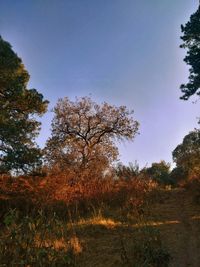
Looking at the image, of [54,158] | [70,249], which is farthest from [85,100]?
[70,249]

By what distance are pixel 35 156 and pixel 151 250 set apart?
8.94m

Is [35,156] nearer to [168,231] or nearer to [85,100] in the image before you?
[168,231]

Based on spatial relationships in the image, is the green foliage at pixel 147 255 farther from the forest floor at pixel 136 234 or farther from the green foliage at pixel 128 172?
the green foliage at pixel 128 172

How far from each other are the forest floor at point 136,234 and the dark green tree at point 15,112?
4.85m

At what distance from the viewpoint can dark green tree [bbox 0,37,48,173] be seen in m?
15.3

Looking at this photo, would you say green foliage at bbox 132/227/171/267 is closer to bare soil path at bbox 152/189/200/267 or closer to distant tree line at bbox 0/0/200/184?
bare soil path at bbox 152/189/200/267

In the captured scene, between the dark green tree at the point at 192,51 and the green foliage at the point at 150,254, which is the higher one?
the dark green tree at the point at 192,51

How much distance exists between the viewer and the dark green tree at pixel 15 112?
15297 mm

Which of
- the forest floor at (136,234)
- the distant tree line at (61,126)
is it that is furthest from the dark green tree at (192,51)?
the forest floor at (136,234)

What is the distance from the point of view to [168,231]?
37.4 feet

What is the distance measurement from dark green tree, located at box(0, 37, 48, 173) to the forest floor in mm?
4850

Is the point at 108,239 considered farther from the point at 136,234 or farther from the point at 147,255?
the point at 147,255

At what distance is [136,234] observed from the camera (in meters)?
10.7

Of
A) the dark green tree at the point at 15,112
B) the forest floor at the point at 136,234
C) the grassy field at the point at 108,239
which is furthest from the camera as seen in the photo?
the dark green tree at the point at 15,112
